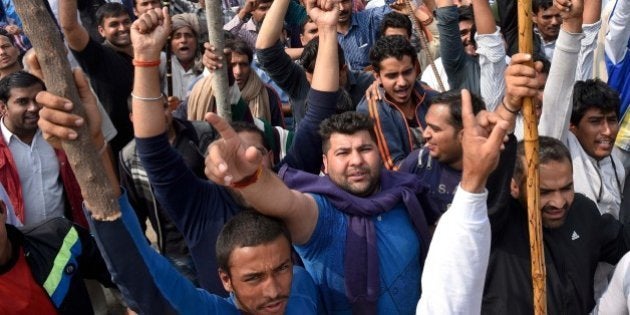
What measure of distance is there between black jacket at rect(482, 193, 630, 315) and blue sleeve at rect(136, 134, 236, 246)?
105 cm

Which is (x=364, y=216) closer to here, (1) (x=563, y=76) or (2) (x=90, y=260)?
(1) (x=563, y=76)

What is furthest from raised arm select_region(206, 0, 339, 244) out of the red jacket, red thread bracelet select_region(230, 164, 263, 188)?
the red jacket

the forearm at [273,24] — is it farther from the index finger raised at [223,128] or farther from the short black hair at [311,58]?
the index finger raised at [223,128]

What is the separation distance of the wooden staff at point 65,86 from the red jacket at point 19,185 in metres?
2.41

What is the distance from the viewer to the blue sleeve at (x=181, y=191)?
3.06m

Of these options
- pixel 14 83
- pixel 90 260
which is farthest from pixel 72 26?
pixel 90 260

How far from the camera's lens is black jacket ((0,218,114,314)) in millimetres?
3596

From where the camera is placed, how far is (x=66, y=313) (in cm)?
364

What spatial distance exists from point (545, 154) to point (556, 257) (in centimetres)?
39

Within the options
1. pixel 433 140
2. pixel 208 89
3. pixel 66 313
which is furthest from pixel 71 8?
pixel 433 140

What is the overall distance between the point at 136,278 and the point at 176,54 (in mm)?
4331

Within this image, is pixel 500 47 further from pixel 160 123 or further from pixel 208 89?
pixel 160 123

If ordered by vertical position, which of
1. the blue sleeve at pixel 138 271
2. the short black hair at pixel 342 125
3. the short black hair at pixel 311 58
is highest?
the blue sleeve at pixel 138 271

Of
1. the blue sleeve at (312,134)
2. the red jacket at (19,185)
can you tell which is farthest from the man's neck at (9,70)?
the blue sleeve at (312,134)
